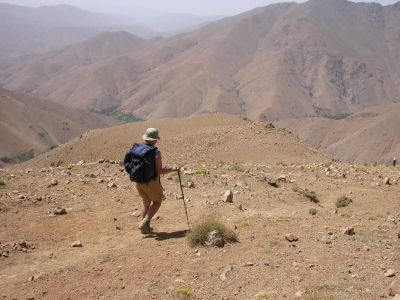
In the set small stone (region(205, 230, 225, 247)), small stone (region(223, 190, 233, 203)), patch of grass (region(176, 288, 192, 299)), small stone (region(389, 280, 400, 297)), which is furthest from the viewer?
small stone (region(223, 190, 233, 203))

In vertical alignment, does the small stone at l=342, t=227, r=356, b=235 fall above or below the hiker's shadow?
below

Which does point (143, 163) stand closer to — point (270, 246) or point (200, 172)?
point (270, 246)

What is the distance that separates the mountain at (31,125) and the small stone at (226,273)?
9092 cm

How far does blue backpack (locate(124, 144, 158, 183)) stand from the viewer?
7.67 metres

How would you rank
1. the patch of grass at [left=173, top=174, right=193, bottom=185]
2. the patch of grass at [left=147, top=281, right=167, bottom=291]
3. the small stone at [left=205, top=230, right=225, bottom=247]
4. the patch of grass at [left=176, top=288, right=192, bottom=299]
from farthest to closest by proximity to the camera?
the patch of grass at [left=173, top=174, right=193, bottom=185]
the small stone at [left=205, top=230, right=225, bottom=247]
the patch of grass at [left=147, top=281, right=167, bottom=291]
the patch of grass at [left=176, top=288, right=192, bottom=299]

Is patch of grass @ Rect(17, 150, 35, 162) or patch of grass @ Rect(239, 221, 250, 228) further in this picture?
patch of grass @ Rect(17, 150, 35, 162)

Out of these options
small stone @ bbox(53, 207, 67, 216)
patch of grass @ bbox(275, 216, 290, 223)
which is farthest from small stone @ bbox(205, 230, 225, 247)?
small stone @ bbox(53, 207, 67, 216)

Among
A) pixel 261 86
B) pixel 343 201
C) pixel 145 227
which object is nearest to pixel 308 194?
pixel 343 201

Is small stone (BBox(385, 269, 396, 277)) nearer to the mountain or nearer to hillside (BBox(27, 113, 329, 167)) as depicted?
hillside (BBox(27, 113, 329, 167))

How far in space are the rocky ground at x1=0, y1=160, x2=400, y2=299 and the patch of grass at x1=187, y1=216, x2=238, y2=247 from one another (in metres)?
0.16

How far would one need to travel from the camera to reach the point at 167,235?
26.0ft

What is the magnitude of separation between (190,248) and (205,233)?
328mm

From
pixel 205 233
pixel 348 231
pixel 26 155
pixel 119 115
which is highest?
pixel 205 233

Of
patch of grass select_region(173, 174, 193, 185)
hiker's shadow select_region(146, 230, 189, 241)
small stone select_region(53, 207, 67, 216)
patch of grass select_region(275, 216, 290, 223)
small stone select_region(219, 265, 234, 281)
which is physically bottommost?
patch of grass select_region(275, 216, 290, 223)
